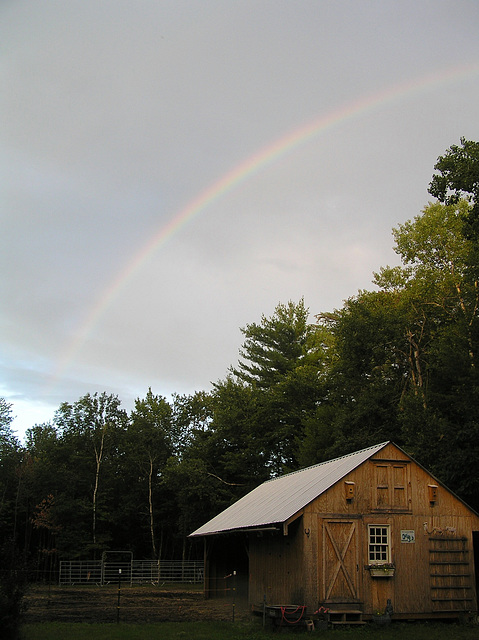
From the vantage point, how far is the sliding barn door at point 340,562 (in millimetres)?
15219

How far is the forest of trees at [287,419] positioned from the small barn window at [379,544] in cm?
674

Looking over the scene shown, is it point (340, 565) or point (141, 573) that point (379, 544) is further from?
point (141, 573)

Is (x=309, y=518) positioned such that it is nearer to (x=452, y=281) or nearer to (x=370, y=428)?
(x=370, y=428)

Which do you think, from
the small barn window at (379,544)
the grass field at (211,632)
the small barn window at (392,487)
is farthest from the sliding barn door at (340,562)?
the small barn window at (392,487)

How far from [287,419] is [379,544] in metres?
26.8

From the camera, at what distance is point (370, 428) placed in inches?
1224

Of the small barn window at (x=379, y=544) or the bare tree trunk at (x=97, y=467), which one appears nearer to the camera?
the small barn window at (x=379, y=544)

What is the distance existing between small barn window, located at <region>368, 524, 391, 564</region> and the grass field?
1640 millimetres

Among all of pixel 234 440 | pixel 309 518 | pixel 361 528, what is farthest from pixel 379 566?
pixel 234 440

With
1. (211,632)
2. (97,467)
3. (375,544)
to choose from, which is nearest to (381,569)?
(375,544)

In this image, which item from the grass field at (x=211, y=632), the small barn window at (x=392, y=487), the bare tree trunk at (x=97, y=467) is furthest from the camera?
the bare tree trunk at (x=97, y=467)

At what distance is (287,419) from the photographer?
4281cm

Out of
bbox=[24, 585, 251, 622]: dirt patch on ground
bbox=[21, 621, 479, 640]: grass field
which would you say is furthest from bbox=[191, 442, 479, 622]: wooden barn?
bbox=[24, 585, 251, 622]: dirt patch on ground

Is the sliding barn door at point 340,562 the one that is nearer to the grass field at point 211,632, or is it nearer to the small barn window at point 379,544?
the small barn window at point 379,544
